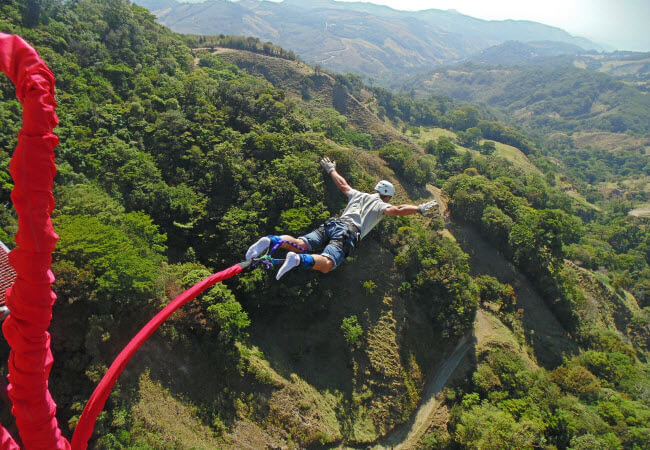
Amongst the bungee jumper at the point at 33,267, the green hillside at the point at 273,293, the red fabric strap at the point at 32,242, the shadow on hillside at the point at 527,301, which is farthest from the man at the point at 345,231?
the shadow on hillside at the point at 527,301

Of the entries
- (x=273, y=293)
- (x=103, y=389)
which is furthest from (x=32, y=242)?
(x=273, y=293)

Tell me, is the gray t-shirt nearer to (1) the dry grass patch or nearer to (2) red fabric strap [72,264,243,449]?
(2) red fabric strap [72,264,243,449]

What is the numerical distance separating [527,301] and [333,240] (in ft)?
136

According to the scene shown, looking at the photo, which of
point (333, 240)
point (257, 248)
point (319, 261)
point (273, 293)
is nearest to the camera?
point (257, 248)

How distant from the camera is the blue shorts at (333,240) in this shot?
1243 centimetres

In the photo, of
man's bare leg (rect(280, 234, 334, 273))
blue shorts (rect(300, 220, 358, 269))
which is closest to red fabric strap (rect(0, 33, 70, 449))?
man's bare leg (rect(280, 234, 334, 273))

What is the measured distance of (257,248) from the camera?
29.8 feet

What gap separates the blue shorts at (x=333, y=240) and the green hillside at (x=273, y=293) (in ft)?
44.7

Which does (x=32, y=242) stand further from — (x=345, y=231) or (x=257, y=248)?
(x=345, y=231)

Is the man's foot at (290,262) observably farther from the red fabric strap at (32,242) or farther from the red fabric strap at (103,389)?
the red fabric strap at (32,242)

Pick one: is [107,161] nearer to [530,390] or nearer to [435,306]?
[435,306]

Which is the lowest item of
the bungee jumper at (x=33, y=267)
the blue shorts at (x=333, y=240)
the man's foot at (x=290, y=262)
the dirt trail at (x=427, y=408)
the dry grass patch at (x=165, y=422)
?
the dirt trail at (x=427, y=408)

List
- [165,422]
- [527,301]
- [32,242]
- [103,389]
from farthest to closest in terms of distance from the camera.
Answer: [527,301], [165,422], [103,389], [32,242]

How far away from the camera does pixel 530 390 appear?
29.7m
